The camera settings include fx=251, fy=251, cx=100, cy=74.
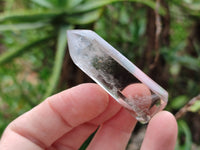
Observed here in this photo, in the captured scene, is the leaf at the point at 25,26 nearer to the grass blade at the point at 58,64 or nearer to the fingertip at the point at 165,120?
the grass blade at the point at 58,64

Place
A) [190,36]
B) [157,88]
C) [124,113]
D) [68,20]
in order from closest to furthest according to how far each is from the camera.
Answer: [157,88] → [124,113] → [68,20] → [190,36]

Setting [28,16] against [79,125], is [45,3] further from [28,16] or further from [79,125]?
[79,125]

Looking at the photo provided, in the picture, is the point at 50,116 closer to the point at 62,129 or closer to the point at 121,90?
the point at 62,129

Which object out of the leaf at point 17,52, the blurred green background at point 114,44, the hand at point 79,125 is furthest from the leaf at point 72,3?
the hand at point 79,125

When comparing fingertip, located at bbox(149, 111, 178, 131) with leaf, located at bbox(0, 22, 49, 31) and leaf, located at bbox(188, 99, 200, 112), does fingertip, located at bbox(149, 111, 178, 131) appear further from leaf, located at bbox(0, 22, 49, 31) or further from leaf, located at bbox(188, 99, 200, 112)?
leaf, located at bbox(0, 22, 49, 31)

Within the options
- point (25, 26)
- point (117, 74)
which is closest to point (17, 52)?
point (25, 26)

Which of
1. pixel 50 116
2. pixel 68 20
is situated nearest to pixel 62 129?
pixel 50 116

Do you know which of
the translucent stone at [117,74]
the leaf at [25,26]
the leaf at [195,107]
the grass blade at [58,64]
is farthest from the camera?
the leaf at [25,26]

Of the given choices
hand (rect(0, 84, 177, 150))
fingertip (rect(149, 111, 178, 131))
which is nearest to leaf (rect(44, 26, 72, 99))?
hand (rect(0, 84, 177, 150))
